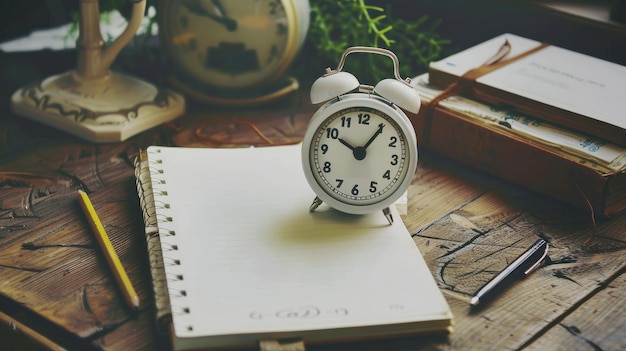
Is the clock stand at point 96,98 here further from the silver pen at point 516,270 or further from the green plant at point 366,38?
the silver pen at point 516,270

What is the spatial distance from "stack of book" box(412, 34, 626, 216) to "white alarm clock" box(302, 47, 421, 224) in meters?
0.25

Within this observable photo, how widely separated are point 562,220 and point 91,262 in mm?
657

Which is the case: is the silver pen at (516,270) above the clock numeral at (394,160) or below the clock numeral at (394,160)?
below

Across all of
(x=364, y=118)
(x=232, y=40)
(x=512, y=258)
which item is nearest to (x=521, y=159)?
(x=512, y=258)

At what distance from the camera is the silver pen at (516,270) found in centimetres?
91

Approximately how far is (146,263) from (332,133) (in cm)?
29

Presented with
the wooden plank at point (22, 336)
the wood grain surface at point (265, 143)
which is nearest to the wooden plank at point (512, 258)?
the wood grain surface at point (265, 143)

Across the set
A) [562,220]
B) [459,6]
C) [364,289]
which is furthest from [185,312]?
[459,6]

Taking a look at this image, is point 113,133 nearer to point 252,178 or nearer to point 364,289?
point 252,178

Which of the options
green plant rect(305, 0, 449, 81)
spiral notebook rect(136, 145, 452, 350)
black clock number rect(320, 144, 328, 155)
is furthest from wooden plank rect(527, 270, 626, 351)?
green plant rect(305, 0, 449, 81)

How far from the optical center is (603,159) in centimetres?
105

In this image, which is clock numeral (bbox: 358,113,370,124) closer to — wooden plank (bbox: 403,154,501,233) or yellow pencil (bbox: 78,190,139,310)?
wooden plank (bbox: 403,154,501,233)

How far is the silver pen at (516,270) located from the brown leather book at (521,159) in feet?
0.39

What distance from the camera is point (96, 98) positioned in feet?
4.29
